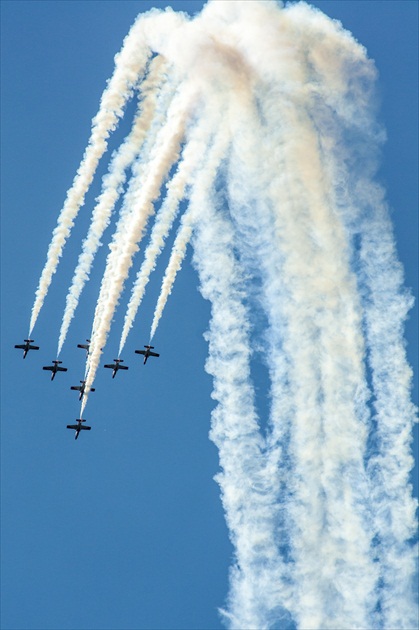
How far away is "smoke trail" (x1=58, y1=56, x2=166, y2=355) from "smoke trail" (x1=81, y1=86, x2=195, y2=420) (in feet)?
2.26

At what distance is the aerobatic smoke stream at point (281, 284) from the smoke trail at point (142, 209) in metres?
0.08

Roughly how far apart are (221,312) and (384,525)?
1043cm

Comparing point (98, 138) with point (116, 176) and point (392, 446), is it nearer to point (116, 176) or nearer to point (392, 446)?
point (116, 176)

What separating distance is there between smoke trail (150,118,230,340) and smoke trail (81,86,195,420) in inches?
54.8

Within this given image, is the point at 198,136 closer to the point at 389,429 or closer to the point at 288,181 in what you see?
the point at 288,181

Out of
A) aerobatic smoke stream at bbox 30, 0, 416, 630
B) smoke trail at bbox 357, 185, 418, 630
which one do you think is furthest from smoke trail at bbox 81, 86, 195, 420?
smoke trail at bbox 357, 185, 418, 630

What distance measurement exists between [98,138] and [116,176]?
1.59 meters

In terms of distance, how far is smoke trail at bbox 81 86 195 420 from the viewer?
2778 inches

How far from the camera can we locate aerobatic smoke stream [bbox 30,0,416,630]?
70.1 meters

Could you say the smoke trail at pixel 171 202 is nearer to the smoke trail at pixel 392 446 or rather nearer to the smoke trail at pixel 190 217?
the smoke trail at pixel 190 217

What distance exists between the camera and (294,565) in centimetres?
7331

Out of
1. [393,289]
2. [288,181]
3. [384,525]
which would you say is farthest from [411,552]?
[288,181]

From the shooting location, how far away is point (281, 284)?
238 feet

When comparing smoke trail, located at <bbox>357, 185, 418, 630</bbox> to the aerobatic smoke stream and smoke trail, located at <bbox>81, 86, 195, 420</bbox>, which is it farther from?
smoke trail, located at <bbox>81, 86, 195, 420</bbox>
